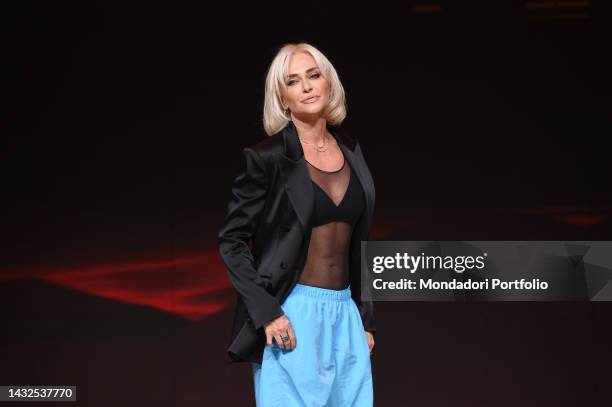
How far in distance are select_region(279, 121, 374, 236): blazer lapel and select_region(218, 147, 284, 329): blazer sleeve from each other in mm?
63

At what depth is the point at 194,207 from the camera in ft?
14.0

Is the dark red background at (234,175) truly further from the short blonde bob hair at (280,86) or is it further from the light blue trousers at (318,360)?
the light blue trousers at (318,360)

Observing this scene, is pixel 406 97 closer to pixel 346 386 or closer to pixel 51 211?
pixel 51 211

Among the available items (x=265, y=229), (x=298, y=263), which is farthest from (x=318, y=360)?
(x=265, y=229)

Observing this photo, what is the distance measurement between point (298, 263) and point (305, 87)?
1.52 feet

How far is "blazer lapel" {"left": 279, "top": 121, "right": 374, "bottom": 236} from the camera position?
238cm

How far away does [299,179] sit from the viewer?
240 centimetres

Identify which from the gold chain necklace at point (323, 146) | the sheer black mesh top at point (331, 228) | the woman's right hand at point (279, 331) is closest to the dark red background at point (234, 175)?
the gold chain necklace at point (323, 146)

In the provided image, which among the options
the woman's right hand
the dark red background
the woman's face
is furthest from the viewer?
the dark red background

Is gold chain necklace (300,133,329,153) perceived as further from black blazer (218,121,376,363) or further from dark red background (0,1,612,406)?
dark red background (0,1,612,406)

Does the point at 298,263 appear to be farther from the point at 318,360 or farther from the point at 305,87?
the point at 305,87

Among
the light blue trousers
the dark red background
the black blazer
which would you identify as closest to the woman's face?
the black blazer

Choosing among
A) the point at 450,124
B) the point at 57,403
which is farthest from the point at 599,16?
the point at 57,403

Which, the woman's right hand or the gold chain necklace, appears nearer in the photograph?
the woman's right hand
